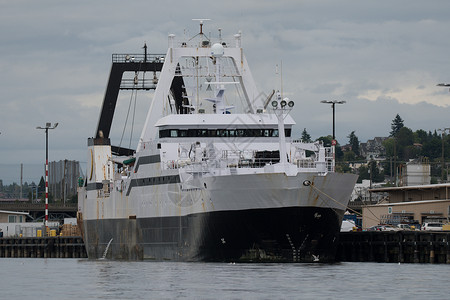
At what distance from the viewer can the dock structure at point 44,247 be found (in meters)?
88.4

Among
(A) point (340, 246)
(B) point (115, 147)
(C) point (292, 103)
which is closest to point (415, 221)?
(A) point (340, 246)

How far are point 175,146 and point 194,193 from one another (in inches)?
193

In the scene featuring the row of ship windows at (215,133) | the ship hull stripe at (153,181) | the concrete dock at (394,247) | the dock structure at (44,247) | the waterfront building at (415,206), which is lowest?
the dock structure at (44,247)

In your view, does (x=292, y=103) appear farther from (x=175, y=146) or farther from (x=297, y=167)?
(x=175, y=146)

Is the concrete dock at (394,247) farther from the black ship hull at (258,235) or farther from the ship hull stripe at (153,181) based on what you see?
the ship hull stripe at (153,181)

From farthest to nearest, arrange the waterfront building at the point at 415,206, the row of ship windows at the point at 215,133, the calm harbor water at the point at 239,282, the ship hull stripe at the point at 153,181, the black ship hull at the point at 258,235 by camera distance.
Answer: the waterfront building at the point at 415,206 → the row of ship windows at the point at 215,133 → the ship hull stripe at the point at 153,181 → the black ship hull at the point at 258,235 → the calm harbor water at the point at 239,282

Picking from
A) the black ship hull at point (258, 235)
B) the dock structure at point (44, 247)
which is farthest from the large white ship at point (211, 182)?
the dock structure at point (44, 247)

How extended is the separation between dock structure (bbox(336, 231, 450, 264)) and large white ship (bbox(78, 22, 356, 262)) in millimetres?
4537

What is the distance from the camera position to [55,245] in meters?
90.4

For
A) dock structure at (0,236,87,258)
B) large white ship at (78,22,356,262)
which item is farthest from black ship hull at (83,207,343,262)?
dock structure at (0,236,87,258)

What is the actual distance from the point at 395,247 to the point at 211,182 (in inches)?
465

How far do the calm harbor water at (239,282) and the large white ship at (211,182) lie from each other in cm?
179

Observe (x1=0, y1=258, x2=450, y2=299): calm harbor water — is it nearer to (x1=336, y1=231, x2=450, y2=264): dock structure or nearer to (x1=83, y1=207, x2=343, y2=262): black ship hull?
(x1=83, y1=207, x2=343, y2=262): black ship hull

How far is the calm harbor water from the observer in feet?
132
